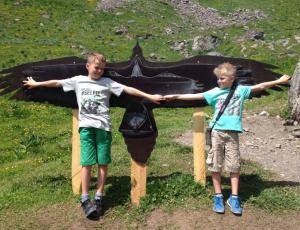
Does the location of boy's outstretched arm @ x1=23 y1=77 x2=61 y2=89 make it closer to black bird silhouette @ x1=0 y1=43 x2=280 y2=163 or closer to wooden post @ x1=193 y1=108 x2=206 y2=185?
black bird silhouette @ x1=0 y1=43 x2=280 y2=163

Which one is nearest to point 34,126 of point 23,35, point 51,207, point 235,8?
point 51,207

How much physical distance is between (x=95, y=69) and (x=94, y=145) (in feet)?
3.41

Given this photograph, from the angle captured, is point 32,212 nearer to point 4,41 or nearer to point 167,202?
point 167,202

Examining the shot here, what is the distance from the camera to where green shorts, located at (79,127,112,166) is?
7.26 metres

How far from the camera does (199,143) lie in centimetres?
782

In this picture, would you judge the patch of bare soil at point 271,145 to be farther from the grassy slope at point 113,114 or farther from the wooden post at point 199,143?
the wooden post at point 199,143

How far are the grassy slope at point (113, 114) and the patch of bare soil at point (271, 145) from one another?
1.38 feet

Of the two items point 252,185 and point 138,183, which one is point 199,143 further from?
point 252,185

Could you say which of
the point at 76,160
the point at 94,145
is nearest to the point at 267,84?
the point at 94,145

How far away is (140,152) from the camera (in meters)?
7.50


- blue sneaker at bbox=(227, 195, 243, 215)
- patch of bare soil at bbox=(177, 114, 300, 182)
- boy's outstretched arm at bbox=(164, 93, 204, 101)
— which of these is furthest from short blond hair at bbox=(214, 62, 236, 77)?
patch of bare soil at bbox=(177, 114, 300, 182)

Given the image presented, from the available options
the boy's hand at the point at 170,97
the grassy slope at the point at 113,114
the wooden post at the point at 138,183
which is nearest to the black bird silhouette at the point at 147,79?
the wooden post at the point at 138,183

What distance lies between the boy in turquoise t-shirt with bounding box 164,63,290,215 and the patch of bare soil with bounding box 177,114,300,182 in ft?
6.73

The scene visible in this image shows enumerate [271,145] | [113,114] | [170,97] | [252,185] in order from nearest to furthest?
[170,97], [252,185], [271,145], [113,114]
